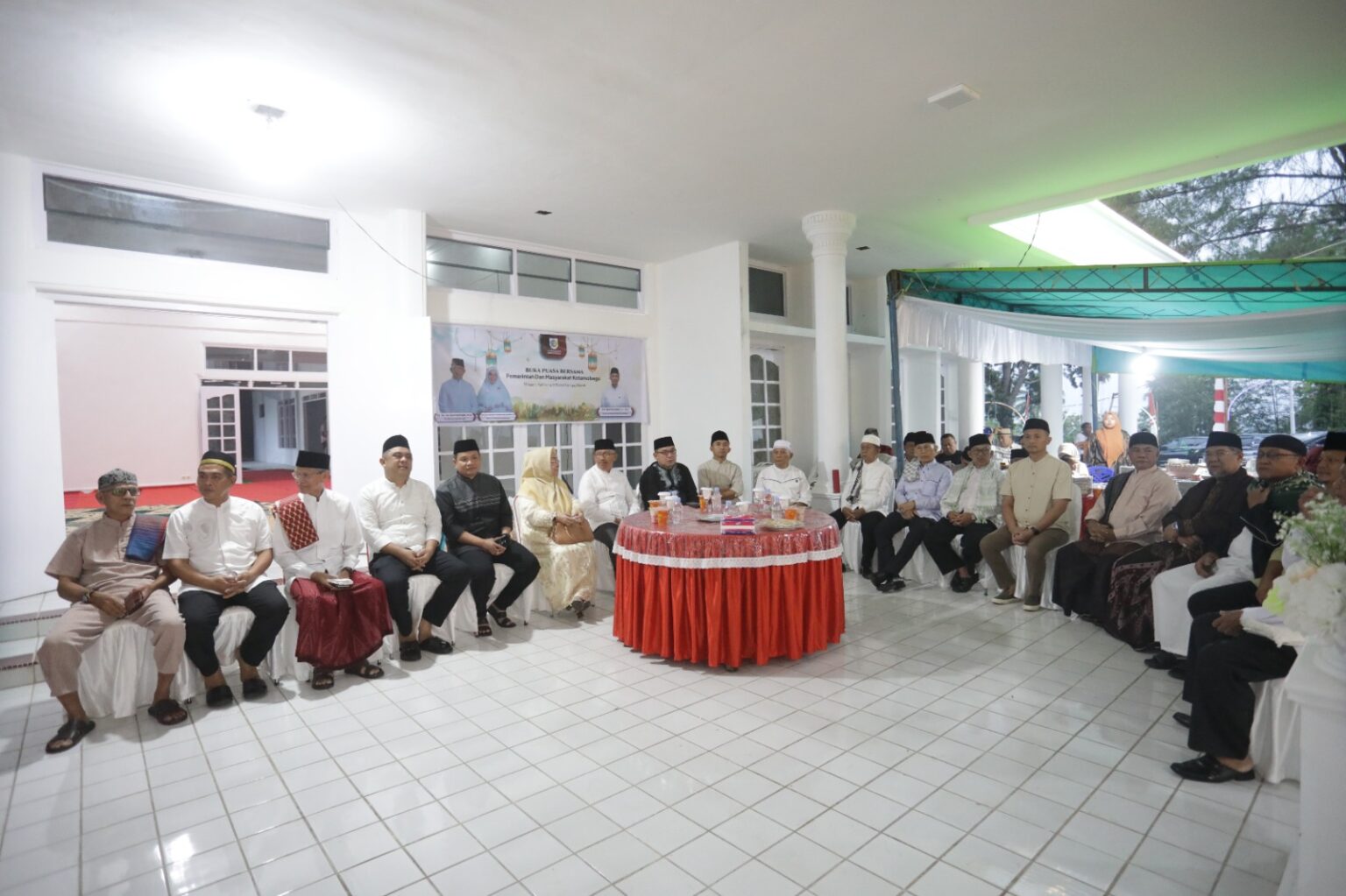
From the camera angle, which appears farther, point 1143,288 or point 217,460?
point 1143,288

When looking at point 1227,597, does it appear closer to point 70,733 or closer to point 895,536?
point 895,536

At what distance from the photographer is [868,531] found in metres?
6.08

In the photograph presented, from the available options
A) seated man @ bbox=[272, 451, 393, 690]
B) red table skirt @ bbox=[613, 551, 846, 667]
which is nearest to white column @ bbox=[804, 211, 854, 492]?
red table skirt @ bbox=[613, 551, 846, 667]

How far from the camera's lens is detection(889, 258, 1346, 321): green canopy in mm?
4547

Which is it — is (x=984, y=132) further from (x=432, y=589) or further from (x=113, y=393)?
(x=113, y=393)

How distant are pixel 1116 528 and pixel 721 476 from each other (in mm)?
3166

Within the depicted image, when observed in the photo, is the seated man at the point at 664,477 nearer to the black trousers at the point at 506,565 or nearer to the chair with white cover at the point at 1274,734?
the black trousers at the point at 506,565

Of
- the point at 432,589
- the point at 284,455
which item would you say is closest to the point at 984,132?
the point at 432,589

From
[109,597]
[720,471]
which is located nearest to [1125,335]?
[720,471]

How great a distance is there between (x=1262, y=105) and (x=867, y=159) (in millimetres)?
2342

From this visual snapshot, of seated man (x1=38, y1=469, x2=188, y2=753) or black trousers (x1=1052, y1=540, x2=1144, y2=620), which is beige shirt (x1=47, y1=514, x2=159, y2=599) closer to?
seated man (x1=38, y1=469, x2=188, y2=753)

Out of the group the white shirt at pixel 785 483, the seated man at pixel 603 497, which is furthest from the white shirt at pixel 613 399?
the white shirt at pixel 785 483

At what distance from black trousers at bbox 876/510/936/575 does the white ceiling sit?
2791mm

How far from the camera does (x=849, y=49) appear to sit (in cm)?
346
